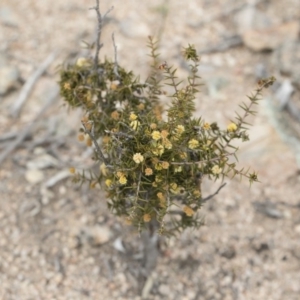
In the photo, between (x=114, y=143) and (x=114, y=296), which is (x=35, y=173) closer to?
(x=114, y=296)

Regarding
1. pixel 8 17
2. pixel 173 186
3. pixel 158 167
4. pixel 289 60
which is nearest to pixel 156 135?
pixel 158 167

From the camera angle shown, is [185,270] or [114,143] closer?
[114,143]

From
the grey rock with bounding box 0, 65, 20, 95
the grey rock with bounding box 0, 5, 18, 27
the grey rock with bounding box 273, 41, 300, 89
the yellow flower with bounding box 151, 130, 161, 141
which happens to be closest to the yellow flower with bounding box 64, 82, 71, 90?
the yellow flower with bounding box 151, 130, 161, 141

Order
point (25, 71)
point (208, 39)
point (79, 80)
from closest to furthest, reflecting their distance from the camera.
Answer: point (79, 80) < point (25, 71) < point (208, 39)

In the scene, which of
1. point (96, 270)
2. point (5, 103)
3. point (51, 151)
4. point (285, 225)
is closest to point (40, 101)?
point (5, 103)

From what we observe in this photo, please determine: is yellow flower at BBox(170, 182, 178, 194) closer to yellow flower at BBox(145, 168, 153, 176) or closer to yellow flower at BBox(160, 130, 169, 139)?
yellow flower at BBox(145, 168, 153, 176)

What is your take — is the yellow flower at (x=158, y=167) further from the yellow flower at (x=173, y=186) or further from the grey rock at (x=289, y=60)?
the grey rock at (x=289, y=60)
